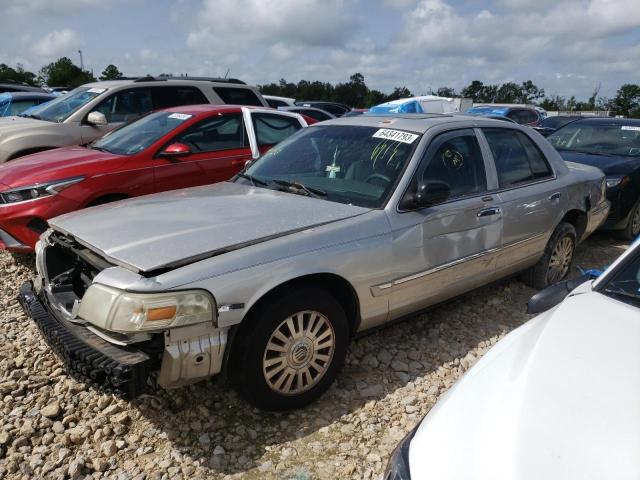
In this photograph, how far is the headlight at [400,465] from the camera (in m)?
1.63

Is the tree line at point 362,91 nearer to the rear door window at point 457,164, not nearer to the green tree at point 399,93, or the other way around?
the green tree at point 399,93

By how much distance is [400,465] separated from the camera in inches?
66.0

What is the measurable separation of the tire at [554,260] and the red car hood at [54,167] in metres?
3.97

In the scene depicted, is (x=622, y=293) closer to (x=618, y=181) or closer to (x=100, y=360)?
(x=100, y=360)

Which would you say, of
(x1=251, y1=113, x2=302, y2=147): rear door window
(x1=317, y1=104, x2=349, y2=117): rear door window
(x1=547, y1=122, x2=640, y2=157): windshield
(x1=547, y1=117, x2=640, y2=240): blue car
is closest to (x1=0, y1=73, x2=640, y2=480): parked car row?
(x1=251, y1=113, x2=302, y2=147): rear door window

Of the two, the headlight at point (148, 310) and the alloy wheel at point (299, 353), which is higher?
the headlight at point (148, 310)

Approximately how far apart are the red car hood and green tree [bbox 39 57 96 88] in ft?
138

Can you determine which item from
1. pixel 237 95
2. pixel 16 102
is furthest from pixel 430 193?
pixel 16 102

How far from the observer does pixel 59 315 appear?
285 centimetres

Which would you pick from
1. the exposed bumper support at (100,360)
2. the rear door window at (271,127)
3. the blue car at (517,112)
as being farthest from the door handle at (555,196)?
the blue car at (517,112)

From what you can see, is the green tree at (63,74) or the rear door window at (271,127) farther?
the green tree at (63,74)

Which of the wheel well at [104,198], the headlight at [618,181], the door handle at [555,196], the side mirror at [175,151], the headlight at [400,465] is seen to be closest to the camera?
the headlight at [400,465]

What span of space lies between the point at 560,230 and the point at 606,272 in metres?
2.57

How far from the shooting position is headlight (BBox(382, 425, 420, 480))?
5.35 ft
